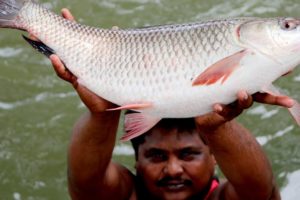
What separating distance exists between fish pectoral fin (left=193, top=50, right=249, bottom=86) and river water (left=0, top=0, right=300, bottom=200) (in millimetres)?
2549

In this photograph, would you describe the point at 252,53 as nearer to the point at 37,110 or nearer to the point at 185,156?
the point at 185,156

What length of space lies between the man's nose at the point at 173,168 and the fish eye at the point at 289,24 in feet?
4.30

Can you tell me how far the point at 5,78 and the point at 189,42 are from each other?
3920 mm

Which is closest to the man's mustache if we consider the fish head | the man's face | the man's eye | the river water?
the man's face

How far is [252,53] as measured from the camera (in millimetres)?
2621

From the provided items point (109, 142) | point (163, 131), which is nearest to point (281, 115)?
point (163, 131)

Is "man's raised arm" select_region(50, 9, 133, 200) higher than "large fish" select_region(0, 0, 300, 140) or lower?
lower

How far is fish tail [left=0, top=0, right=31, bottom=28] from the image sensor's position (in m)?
2.96

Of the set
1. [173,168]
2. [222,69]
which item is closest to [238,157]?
[173,168]

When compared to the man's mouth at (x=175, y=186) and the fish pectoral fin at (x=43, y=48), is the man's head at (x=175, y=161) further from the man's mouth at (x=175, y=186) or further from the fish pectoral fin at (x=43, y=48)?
the fish pectoral fin at (x=43, y=48)

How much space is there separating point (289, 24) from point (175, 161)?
1.33 m

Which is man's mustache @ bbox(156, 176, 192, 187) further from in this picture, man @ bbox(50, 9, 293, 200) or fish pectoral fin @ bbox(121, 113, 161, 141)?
fish pectoral fin @ bbox(121, 113, 161, 141)

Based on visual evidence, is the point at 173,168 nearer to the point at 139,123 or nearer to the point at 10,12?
the point at 139,123

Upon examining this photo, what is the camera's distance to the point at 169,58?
2.72 meters
